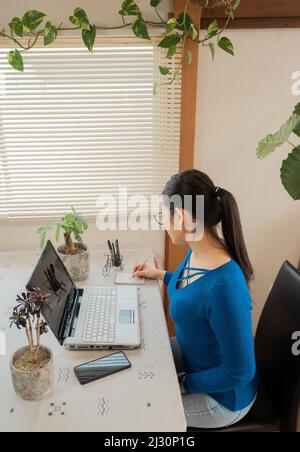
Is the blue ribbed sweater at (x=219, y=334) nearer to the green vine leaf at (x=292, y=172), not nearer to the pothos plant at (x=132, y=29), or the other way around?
the green vine leaf at (x=292, y=172)

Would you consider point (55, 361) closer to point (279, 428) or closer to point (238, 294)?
→ point (238, 294)

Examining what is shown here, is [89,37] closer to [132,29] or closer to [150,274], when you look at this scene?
[132,29]

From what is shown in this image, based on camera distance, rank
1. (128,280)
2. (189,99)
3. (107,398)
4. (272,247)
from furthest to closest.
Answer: (272,247) → (189,99) → (128,280) → (107,398)

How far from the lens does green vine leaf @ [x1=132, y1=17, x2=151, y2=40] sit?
1.54 metres

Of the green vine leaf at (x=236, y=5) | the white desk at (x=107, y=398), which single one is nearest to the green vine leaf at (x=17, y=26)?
the green vine leaf at (x=236, y=5)

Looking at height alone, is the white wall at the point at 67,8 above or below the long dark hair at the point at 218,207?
above

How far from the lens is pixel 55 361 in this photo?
114 cm

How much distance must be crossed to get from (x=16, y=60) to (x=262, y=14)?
1.12 meters

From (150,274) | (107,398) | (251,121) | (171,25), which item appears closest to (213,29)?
(171,25)

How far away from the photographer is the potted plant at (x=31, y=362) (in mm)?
960

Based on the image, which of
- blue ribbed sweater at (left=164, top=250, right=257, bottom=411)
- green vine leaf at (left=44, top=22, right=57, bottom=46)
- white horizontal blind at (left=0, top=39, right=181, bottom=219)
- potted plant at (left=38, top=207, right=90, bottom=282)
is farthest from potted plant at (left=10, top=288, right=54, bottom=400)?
green vine leaf at (left=44, top=22, right=57, bottom=46)

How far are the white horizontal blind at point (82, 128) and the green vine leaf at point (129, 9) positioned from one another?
0.16 m

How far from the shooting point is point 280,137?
0.84 metres

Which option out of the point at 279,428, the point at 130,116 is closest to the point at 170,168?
the point at 130,116
